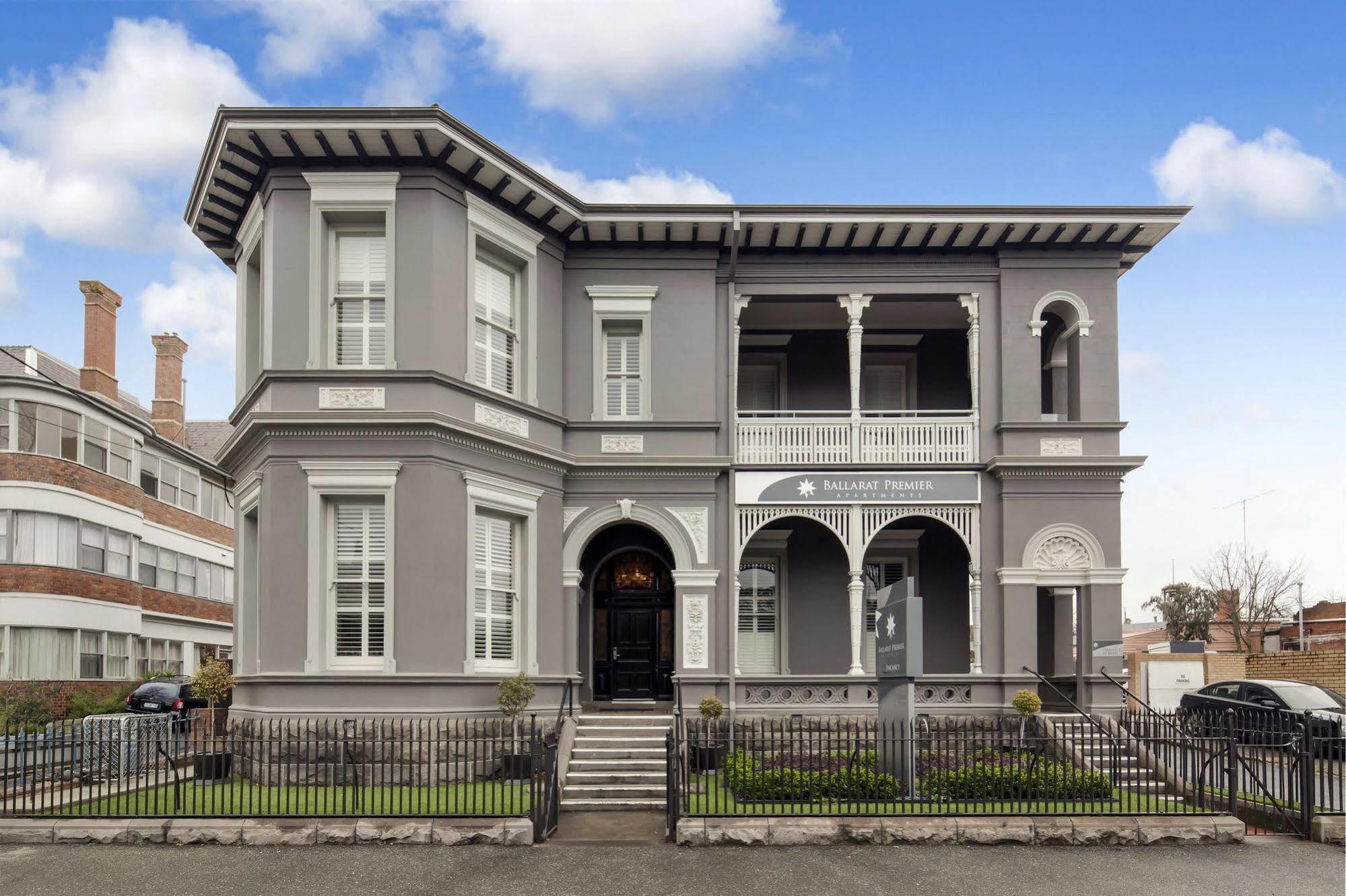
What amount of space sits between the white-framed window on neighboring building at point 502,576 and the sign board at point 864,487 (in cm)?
389

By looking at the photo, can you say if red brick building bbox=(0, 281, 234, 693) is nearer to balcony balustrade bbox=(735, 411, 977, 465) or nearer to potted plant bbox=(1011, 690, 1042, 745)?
balcony balustrade bbox=(735, 411, 977, 465)

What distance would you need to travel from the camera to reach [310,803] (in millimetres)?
14180

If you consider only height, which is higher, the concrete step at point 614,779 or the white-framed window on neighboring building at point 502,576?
the white-framed window on neighboring building at point 502,576

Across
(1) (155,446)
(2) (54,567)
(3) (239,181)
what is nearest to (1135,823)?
(3) (239,181)

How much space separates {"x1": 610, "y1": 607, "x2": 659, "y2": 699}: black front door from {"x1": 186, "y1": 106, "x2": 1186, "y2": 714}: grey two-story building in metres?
0.05

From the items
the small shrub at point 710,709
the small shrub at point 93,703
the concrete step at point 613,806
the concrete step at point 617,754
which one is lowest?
the small shrub at point 93,703

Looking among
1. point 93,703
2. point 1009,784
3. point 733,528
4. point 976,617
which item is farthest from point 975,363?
point 93,703

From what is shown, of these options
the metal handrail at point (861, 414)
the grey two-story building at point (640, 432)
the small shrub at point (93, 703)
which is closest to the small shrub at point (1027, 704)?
the grey two-story building at point (640, 432)

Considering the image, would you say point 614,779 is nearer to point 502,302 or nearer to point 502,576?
point 502,576

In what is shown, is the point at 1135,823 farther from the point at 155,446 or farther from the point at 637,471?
the point at 155,446

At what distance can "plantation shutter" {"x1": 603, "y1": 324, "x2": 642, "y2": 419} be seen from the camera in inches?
778

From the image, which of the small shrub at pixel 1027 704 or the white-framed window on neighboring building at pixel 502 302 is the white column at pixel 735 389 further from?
the small shrub at pixel 1027 704

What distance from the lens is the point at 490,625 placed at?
683 inches

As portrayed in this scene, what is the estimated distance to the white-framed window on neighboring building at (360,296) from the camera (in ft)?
55.3
